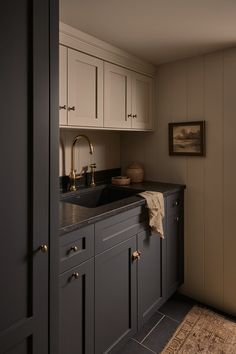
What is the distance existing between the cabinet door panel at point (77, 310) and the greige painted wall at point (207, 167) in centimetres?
125

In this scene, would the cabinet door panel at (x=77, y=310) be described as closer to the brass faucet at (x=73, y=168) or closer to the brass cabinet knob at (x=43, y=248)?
the brass cabinet knob at (x=43, y=248)

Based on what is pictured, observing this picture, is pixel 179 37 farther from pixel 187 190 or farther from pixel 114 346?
pixel 114 346

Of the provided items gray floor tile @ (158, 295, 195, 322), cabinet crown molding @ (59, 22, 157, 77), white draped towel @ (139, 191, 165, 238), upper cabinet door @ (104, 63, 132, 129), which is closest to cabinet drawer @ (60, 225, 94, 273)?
white draped towel @ (139, 191, 165, 238)

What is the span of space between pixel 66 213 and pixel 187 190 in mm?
1274

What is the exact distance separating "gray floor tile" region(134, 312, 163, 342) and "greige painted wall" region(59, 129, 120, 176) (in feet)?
4.33

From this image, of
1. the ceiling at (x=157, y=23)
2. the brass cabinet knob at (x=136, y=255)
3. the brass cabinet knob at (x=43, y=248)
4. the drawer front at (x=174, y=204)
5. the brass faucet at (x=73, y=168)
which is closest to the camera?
the brass cabinet knob at (x=43, y=248)

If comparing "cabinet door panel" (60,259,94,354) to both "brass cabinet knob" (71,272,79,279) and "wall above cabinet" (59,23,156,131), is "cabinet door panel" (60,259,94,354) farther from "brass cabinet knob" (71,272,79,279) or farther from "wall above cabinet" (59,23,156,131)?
"wall above cabinet" (59,23,156,131)

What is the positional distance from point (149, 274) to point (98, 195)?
75cm

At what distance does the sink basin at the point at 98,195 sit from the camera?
211cm

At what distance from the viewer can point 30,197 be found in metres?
1.03

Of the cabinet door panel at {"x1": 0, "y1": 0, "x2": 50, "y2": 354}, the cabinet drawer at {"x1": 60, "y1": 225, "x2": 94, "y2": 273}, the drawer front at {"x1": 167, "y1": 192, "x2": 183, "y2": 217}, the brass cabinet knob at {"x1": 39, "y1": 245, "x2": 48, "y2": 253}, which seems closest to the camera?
the cabinet door panel at {"x1": 0, "y1": 0, "x2": 50, "y2": 354}

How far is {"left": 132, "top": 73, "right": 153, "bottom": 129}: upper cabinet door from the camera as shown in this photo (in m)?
2.24

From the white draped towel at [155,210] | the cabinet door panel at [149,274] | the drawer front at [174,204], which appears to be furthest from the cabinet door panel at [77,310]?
the drawer front at [174,204]

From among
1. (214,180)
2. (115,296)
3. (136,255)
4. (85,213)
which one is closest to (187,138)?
(214,180)
